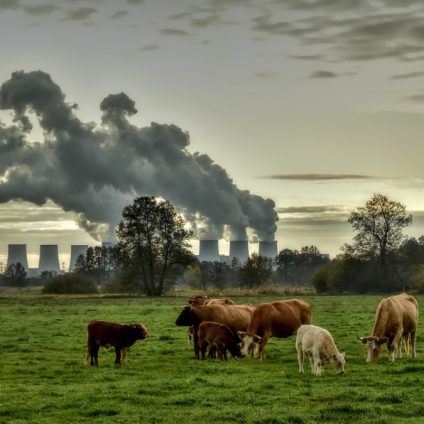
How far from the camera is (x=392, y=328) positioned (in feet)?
73.3

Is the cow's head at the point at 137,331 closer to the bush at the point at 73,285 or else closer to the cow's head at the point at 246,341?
the cow's head at the point at 246,341

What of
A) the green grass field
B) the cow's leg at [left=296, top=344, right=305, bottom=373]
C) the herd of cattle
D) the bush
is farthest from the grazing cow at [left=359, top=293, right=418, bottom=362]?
the bush

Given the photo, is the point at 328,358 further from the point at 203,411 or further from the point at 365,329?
the point at 365,329

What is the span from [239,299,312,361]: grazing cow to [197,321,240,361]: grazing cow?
0.33 m

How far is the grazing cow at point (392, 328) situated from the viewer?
69.5 ft

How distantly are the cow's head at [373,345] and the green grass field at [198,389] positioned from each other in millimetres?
308

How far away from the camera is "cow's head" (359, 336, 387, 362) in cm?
2102

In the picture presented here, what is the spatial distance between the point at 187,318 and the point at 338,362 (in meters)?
7.38

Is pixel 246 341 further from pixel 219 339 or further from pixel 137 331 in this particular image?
pixel 137 331

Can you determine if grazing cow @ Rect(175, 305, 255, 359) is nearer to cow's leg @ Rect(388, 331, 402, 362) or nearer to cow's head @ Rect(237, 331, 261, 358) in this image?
cow's head @ Rect(237, 331, 261, 358)

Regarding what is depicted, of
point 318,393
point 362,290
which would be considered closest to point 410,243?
point 362,290

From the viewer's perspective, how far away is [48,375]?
67.3 feet

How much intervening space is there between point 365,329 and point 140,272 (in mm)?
53709

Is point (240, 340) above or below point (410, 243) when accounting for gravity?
below
